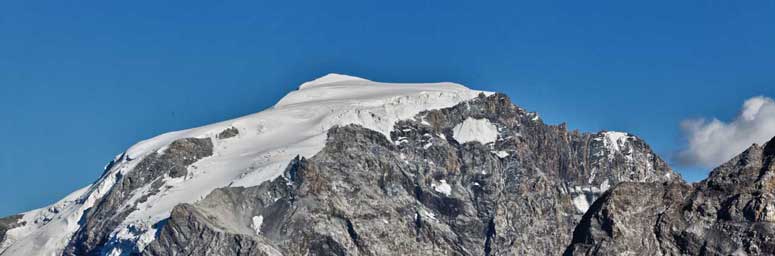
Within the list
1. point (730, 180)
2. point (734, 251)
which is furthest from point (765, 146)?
point (734, 251)

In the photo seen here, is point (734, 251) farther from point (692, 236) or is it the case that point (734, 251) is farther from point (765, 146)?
point (765, 146)

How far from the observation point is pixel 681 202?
4688 inches

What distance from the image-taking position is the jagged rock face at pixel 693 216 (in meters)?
114

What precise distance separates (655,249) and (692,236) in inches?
87.3

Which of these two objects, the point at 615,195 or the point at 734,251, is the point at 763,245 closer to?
the point at 734,251

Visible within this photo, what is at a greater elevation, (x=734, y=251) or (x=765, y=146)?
(x=765, y=146)

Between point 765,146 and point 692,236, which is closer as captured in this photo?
point 692,236

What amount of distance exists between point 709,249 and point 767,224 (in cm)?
354

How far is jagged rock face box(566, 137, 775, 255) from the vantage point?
113938 millimetres

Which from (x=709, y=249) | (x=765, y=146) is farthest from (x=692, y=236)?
(x=765, y=146)

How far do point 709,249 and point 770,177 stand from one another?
640cm

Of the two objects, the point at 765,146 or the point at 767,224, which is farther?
the point at 765,146

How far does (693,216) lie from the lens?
11694cm

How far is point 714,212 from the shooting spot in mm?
116812
